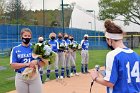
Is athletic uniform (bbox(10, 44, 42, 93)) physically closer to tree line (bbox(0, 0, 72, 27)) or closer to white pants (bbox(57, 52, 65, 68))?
white pants (bbox(57, 52, 65, 68))

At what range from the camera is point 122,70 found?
4.46 m

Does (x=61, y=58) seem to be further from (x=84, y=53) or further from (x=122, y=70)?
(x=122, y=70)

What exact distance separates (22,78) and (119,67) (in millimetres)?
3039

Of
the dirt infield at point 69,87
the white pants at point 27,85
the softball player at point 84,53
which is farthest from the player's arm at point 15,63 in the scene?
the softball player at point 84,53

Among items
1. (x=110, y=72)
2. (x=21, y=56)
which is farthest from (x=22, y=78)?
(x=110, y=72)

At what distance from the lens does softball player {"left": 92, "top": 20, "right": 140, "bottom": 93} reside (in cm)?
446

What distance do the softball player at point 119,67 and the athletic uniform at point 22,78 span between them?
2.77m

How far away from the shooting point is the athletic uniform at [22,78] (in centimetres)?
715

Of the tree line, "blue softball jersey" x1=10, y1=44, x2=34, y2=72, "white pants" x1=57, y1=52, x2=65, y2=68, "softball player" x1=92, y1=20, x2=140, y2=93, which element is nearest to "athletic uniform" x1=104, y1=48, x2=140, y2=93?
"softball player" x1=92, y1=20, x2=140, y2=93

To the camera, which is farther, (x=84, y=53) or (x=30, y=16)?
(x=30, y=16)

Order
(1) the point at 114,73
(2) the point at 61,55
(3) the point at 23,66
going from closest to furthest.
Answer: (1) the point at 114,73, (3) the point at 23,66, (2) the point at 61,55

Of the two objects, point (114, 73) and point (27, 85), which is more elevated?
point (114, 73)

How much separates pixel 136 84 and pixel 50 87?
981 centimetres

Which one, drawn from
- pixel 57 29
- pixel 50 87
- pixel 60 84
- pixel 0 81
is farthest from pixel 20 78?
pixel 57 29
